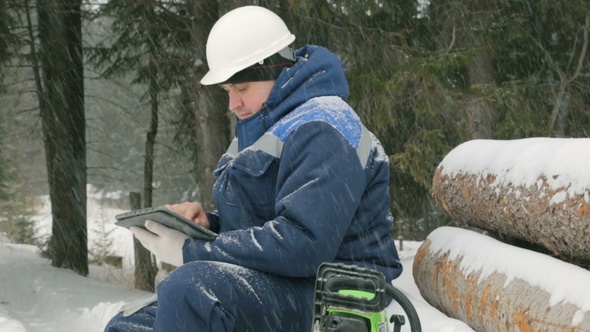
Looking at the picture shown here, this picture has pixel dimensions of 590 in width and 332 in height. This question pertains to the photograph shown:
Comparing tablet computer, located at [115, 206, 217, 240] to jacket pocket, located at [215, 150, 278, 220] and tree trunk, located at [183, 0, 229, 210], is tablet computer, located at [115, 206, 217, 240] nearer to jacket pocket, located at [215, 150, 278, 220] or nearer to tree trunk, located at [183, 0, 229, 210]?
jacket pocket, located at [215, 150, 278, 220]

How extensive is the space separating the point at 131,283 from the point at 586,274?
443 inches

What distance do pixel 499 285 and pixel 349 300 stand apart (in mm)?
1458

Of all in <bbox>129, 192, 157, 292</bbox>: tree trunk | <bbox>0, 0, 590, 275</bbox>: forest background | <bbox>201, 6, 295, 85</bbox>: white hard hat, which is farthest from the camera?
<bbox>129, 192, 157, 292</bbox>: tree trunk

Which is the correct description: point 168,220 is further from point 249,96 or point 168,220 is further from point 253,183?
point 249,96

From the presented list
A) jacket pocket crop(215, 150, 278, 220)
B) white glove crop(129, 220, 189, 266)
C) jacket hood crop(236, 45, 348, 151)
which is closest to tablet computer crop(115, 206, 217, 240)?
white glove crop(129, 220, 189, 266)

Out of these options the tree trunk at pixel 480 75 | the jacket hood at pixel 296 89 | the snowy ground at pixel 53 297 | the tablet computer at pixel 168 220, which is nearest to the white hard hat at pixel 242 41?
the jacket hood at pixel 296 89

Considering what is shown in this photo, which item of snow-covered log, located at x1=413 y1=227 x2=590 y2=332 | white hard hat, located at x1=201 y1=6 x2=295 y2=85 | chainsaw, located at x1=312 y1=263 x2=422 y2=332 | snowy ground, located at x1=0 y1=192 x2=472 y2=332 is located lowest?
snowy ground, located at x1=0 y1=192 x2=472 y2=332

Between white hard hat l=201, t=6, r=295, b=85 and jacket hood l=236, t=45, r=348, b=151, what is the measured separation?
0.13m

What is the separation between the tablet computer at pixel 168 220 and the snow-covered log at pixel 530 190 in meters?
1.58

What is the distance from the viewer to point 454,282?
14.1ft

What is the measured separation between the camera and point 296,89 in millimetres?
3232

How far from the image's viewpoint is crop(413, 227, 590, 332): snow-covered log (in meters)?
3.19

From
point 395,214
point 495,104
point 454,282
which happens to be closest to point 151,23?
point 495,104

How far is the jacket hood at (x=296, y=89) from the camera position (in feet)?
10.5
